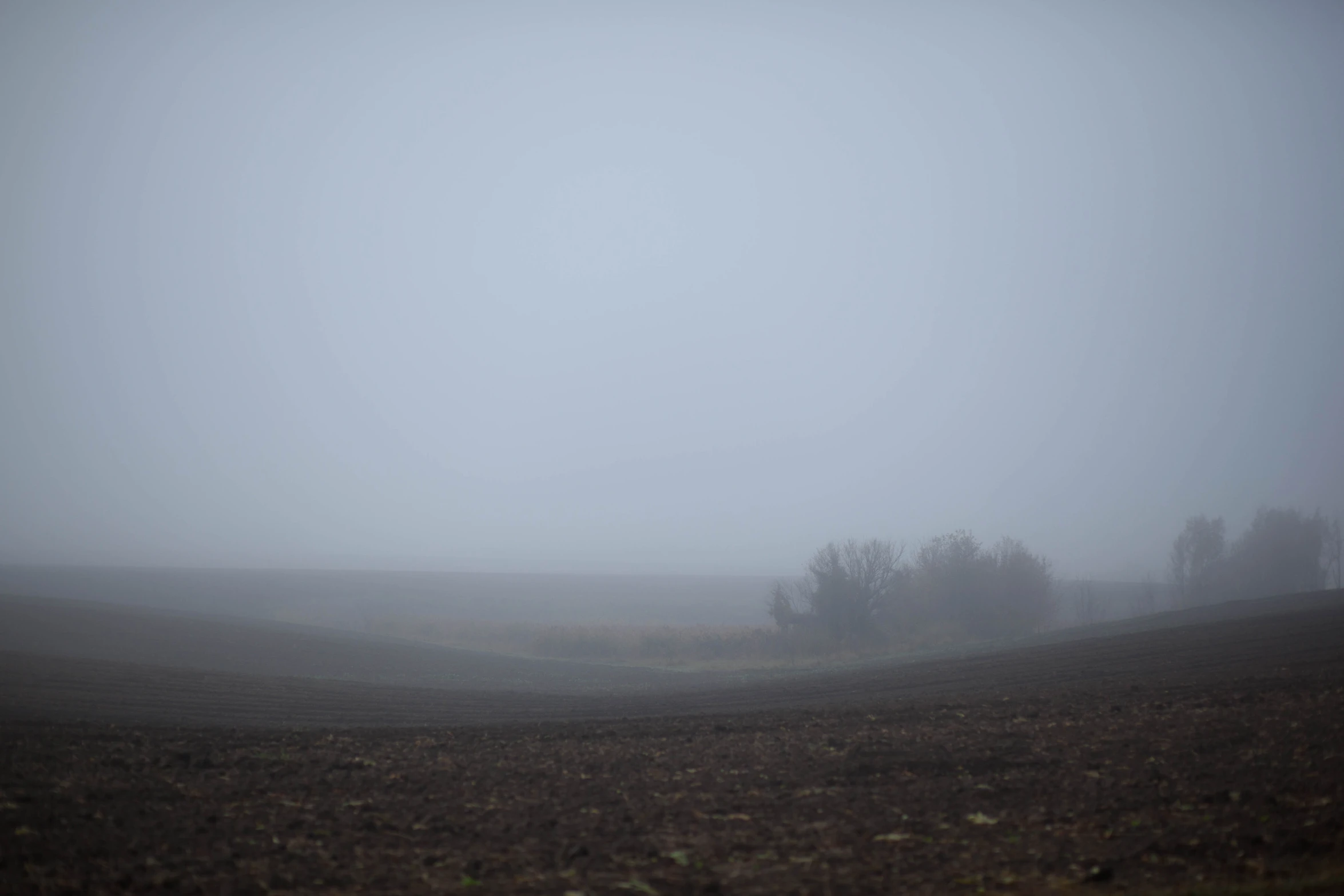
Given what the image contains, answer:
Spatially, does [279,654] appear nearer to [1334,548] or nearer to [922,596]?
[922,596]

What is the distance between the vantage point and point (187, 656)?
34.8 m

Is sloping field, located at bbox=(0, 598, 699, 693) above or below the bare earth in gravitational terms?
below

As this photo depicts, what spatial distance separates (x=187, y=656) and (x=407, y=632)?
78.2ft

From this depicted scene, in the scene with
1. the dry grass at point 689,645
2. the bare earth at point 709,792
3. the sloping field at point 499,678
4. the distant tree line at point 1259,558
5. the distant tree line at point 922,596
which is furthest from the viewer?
the distant tree line at point 1259,558

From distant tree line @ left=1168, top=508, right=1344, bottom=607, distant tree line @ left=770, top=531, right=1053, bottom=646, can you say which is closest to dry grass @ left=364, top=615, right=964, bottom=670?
distant tree line @ left=770, top=531, right=1053, bottom=646

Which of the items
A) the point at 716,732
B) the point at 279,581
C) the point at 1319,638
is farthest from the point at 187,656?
the point at 279,581

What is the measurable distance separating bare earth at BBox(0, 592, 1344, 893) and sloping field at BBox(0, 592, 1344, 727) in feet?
1.13

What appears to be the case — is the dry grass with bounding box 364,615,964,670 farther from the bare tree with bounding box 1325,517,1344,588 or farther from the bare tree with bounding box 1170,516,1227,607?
the bare tree with bounding box 1325,517,1344,588

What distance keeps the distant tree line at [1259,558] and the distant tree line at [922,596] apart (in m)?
24.3

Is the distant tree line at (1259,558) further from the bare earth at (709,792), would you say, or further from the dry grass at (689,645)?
the bare earth at (709,792)

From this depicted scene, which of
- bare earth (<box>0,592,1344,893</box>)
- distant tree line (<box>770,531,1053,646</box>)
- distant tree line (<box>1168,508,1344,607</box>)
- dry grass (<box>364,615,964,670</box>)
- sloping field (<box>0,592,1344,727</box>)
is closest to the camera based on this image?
bare earth (<box>0,592,1344,893</box>)

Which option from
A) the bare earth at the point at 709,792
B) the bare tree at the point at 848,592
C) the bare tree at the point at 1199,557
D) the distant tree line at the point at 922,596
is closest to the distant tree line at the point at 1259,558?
the bare tree at the point at 1199,557

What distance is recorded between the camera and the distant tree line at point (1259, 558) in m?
62.5

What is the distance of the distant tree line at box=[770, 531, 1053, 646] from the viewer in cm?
4978
